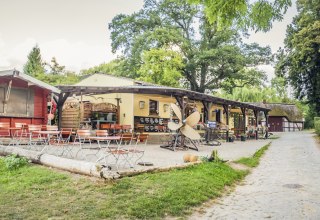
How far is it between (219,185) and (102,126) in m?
11.1

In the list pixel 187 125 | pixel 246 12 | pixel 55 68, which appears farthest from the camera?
pixel 55 68

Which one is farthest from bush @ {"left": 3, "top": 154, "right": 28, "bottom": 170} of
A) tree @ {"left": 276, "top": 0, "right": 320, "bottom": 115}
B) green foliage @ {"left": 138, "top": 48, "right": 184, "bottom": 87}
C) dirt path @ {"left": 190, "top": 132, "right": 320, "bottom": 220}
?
green foliage @ {"left": 138, "top": 48, "right": 184, "bottom": 87}

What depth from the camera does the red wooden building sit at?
45.7 feet

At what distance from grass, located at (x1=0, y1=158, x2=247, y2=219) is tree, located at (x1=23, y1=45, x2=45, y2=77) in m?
50.5

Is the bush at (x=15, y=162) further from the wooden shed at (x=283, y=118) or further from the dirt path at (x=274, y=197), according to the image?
the wooden shed at (x=283, y=118)

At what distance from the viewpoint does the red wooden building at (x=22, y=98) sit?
13.9 meters

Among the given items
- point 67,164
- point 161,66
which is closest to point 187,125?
point 67,164

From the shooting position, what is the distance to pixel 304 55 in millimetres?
20484

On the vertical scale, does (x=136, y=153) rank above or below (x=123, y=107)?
below

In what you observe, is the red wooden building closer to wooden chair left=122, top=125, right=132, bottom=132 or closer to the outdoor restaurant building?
the outdoor restaurant building

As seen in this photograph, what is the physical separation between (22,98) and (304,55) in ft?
57.4

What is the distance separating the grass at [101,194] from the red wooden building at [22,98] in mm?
6736

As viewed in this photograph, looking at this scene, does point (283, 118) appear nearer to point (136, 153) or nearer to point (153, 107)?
point (153, 107)

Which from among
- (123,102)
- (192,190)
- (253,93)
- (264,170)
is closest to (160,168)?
(192,190)
